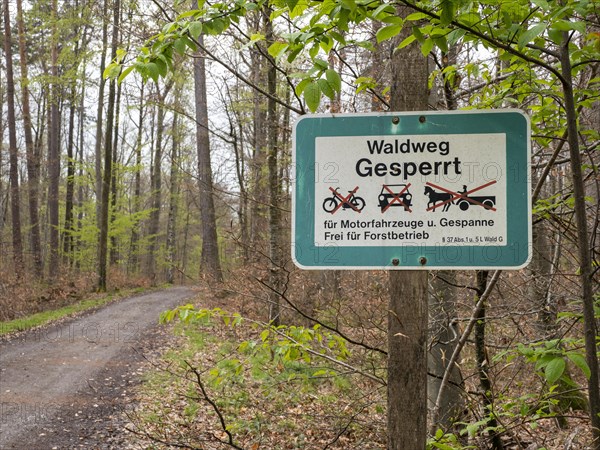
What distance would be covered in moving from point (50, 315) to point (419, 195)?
14860 mm

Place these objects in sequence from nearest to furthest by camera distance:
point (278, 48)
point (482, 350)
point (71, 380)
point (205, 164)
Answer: point (278, 48) → point (482, 350) → point (71, 380) → point (205, 164)

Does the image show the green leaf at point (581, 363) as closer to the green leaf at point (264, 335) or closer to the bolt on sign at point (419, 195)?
the bolt on sign at point (419, 195)

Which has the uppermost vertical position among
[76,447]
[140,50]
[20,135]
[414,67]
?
[20,135]

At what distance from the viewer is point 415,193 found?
5.41 feet

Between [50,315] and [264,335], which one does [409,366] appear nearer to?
[264,335]

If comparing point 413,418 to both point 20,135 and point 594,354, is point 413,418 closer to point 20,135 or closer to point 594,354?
point 594,354

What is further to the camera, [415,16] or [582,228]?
[582,228]

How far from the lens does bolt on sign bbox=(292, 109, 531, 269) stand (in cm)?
162

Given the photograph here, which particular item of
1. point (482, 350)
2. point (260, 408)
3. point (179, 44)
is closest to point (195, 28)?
point (179, 44)

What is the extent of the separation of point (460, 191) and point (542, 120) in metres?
1.41

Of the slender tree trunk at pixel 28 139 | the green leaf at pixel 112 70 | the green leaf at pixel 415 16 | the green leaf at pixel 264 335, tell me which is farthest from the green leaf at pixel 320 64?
the slender tree trunk at pixel 28 139

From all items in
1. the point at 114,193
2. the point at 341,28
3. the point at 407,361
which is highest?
the point at 114,193

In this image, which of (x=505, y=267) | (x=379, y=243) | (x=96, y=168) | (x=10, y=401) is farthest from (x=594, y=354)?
(x=96, y=168)

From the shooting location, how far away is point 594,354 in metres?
2.00
